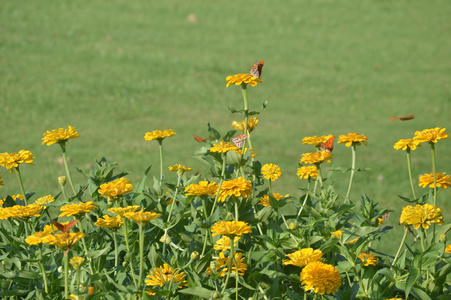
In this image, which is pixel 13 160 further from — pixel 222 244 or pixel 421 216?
pixel 421 216

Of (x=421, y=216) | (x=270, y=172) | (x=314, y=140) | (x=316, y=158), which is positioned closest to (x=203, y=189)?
(x=270, y=172)

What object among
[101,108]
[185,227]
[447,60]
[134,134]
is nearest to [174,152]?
[134,134]

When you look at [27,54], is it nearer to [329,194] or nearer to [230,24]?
[230,24]

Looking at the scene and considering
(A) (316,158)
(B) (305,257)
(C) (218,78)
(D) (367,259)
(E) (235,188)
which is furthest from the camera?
(C) (218,78)

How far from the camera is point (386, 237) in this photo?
4.36 m

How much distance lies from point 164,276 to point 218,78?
707 cm

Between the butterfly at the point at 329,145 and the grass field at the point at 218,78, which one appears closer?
the butterfly at the point at 329,145

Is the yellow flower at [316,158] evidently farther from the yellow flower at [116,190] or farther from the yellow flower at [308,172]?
the yellow flower at [116,190]

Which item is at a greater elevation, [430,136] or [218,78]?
[430,136]

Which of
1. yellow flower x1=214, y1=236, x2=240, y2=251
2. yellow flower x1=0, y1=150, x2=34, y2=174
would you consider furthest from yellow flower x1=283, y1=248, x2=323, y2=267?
yellow flower x1=0, y1=150, x2=34, y2=174

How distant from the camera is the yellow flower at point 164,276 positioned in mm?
1931

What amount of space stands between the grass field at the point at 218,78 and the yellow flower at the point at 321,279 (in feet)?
9.70

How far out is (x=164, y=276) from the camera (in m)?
1.96

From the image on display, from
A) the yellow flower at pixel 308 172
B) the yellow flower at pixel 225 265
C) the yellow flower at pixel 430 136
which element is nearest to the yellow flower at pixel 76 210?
the yellow flower at pixel 225 265
